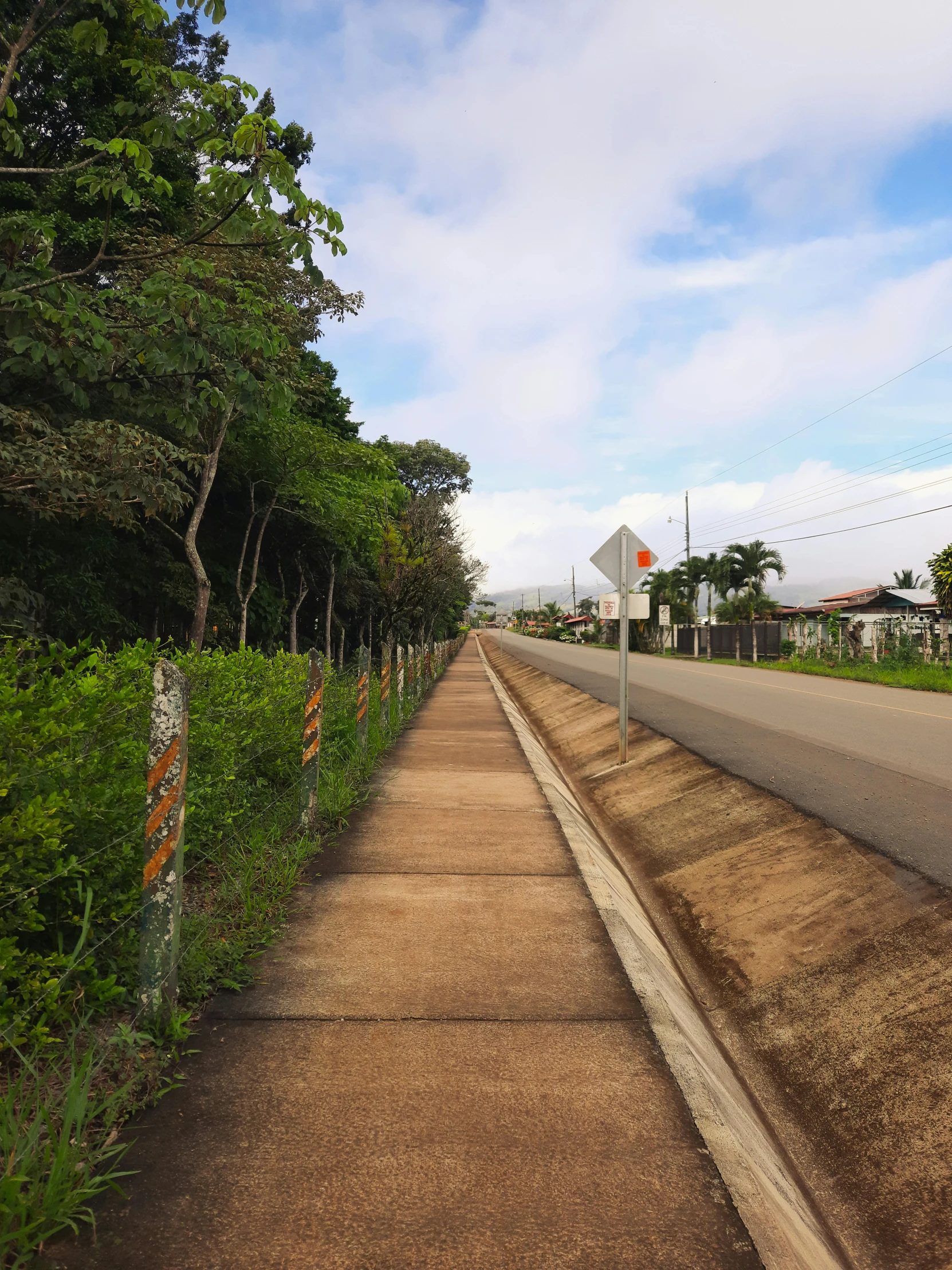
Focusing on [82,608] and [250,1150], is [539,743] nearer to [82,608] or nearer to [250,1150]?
[82,608]

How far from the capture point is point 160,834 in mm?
3295

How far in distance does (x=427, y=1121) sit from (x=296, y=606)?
27836 millimetres

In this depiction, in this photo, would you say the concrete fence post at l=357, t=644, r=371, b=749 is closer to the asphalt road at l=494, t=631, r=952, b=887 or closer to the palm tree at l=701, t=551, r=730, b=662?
the asphalt road at l=494, t=631, r=952, b=887

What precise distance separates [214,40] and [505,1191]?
30.5m

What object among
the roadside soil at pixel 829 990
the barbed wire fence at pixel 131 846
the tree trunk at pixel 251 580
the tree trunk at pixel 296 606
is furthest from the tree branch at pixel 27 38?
the tree trunk at pixel 296 606

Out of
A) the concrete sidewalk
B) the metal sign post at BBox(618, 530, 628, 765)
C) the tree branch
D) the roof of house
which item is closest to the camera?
the concrete sidewalk

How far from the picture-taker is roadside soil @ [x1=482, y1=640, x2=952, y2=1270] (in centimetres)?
289

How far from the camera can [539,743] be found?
1497 cm

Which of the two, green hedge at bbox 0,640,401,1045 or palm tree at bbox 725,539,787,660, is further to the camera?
palm tree at bbox 725,539,787,660

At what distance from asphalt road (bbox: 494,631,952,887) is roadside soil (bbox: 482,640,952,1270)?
34 cm

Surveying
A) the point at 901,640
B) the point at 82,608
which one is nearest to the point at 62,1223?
the point at 82,608

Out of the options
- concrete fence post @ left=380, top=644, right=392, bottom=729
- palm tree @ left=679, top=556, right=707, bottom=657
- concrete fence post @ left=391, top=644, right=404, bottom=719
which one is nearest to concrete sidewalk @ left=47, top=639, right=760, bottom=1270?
concrete fence post @ left=380, top=644, right=392, bottom=729

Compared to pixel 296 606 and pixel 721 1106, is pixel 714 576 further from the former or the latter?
pixel 721 1106

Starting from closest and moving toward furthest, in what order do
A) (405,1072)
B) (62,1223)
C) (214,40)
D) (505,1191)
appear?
1. (62,1223)
2. (505,1191)
3. (405,1072)
4. (214,40)
